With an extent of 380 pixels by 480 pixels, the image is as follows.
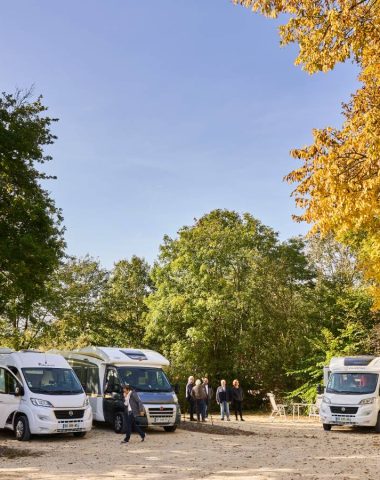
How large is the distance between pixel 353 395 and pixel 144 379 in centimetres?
684

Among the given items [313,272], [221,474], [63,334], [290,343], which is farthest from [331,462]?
[63,334]

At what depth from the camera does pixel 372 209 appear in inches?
500

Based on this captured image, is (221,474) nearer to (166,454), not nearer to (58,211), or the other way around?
(166,454)

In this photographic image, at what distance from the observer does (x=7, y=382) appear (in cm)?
1653

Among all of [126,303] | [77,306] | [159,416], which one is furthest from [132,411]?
[126,303]

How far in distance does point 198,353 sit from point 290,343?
18.2 ft

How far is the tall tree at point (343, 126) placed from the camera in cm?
1124

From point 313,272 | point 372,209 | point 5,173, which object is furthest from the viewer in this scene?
point 313,272

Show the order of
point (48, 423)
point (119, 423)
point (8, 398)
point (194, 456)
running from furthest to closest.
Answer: point (119, 423) → point (8, 398) → point (48, 423) → point (194, 456)

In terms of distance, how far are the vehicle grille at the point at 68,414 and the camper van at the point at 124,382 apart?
1932mm

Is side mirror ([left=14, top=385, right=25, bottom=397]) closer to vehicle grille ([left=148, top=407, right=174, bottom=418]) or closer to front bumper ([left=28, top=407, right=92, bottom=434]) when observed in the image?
front bumper ([left=28, top=407, right=92, bottom=434])

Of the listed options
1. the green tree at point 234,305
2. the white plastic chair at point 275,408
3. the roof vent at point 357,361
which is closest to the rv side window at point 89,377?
the roof vent at point 357,361

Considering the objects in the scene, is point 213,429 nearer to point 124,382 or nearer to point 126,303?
point 124,382

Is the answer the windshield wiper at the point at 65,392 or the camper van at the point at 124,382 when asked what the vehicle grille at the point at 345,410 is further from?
the windshield wiper at the point at 65,392
